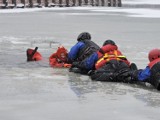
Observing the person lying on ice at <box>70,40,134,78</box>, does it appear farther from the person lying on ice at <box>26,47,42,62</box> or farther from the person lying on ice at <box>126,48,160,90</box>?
the person lying on ice at <box>26,47,42,62</box>

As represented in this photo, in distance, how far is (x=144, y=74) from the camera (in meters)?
8.18

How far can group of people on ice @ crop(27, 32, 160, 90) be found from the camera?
8.13 m

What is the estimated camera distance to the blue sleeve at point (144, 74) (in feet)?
26.5

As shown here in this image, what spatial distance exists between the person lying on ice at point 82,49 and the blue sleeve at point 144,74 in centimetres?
195

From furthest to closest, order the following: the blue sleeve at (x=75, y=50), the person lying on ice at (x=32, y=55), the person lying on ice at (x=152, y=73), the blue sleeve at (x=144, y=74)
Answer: the person lying on ice at (x=32, y=55) → the blue sleeve at (x=75, y=50) → the blue sleeve at (x=144, y=74) → the person lying on ice at (x=152, y=73)

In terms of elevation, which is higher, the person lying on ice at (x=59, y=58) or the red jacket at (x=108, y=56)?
the red jacket at (x=108, y=56)

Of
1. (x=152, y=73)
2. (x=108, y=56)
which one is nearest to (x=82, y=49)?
(x=108, y=56)

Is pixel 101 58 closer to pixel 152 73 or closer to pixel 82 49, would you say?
pixel 82 49

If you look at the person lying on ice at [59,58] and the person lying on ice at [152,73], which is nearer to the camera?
the person lying on ice at [152,73]

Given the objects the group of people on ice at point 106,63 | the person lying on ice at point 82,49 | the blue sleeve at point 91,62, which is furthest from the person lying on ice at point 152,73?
the person lying on ice at point 82,49

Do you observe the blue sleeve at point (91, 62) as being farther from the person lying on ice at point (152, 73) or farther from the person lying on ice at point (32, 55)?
the person lying on ice at point (32, 55)

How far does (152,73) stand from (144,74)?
0.91ft

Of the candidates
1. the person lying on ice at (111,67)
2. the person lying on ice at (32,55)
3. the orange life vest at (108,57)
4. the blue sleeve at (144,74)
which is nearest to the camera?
the blue sleeve at (144,74)

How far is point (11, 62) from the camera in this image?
1135cm
